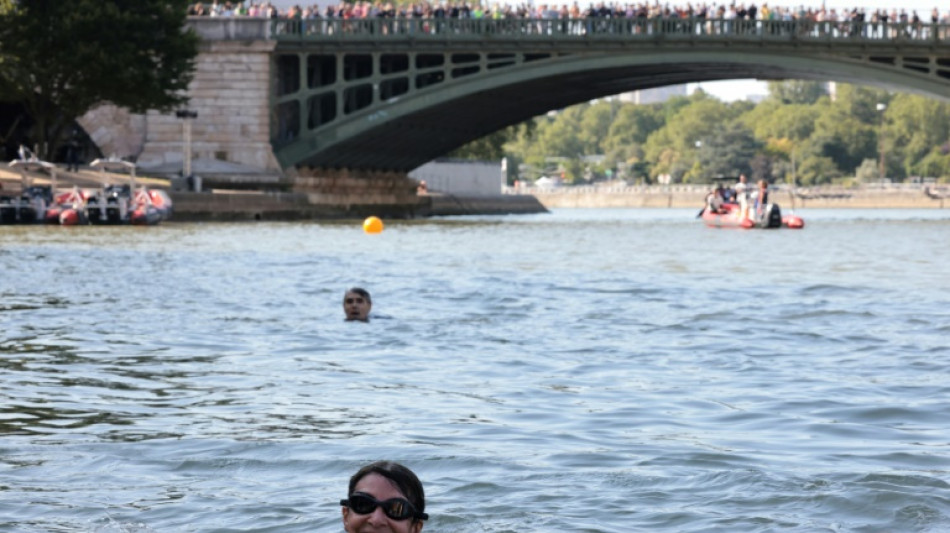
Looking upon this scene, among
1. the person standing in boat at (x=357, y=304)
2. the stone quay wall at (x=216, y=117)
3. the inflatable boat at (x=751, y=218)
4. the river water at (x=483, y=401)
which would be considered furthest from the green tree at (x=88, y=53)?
the person standing in boat at (x=357, y=304)

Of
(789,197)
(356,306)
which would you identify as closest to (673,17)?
(356,306)

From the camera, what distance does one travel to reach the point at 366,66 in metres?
83.3

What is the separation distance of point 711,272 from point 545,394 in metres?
21.3

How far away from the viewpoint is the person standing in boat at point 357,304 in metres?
22.2

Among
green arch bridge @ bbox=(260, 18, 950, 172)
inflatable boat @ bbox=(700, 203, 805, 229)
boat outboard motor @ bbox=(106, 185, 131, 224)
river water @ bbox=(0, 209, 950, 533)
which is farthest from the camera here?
inflatable boat @ bbox=(700, 203, 805, 229)

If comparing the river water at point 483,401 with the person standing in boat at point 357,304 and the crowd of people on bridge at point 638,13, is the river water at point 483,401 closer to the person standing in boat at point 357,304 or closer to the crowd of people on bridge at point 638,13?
the person standing in boat at point 357,304

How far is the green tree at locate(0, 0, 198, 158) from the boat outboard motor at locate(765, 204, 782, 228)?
22.3 metres

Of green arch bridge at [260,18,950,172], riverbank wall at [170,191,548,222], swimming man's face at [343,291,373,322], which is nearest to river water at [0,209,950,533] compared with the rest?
swimming man's face at [343,291,373,322]

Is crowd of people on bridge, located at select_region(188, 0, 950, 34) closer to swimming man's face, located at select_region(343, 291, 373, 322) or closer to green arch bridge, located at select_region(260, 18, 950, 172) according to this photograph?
green arch bridge, located at select_region(260, 18, 950, 172)

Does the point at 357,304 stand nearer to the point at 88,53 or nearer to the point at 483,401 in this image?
the point at 483,401

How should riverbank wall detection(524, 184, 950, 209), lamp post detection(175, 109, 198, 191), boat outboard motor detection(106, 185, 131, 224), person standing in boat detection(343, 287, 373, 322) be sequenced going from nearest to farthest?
person standing in boat detection(343, 287, 373, 322) → boat outboard motor detection(106, 185, 131, 224) → lamp post detection(175, 109, 198, 191) → riverbank wall detection(524, 184, 950, 209)

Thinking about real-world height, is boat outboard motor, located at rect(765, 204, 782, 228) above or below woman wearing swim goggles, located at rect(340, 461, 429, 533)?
below

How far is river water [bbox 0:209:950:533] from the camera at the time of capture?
10.8 m

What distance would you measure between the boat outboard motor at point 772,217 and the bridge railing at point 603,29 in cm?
632
